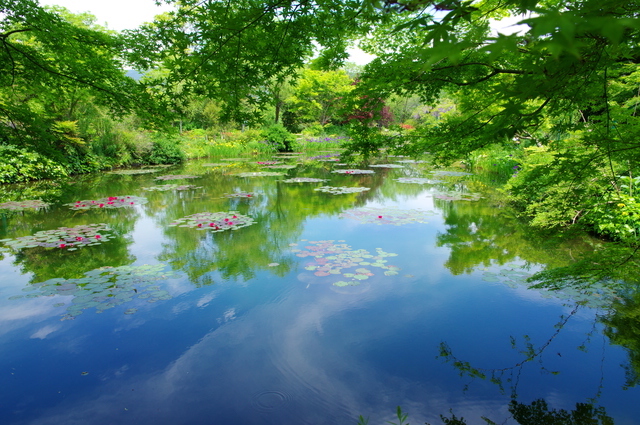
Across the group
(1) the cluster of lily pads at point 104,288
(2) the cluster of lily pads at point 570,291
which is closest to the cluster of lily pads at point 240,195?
(1) the cluster of lily pads at point 104,288

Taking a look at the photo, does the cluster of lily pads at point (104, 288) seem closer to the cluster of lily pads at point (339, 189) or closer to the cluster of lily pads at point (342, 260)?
the cluster of lily pads at point (342, 260)

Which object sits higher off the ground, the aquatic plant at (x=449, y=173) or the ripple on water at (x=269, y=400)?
the aquatic plant at (x=449, y=173)

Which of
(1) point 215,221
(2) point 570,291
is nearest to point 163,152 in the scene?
(1) point 215,221

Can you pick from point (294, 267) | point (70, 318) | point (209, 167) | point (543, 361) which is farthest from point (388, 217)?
point (209, 167)

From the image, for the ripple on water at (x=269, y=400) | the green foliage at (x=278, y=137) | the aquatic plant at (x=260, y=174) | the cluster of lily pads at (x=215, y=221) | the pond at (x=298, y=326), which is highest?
the green foliage at (x=278, y=137)

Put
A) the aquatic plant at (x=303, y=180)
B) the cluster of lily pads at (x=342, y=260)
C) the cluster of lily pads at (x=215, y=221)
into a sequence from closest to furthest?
the cluster of lily pads at (x=342, y=260) → the cluster of lily pads at (x=215, y=221) → the aquatic plant at (x=303, y=180)

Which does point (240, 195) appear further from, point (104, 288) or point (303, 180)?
point (104, 288)

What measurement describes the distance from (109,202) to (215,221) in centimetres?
315

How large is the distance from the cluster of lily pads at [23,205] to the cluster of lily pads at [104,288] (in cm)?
435

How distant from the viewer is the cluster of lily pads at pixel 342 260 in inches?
160

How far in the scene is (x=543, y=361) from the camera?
8.75 ft

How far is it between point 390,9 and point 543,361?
9.03 feet

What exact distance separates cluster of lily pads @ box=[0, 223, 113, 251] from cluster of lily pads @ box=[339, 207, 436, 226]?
3.97 metres

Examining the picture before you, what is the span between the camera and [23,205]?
7.23m
